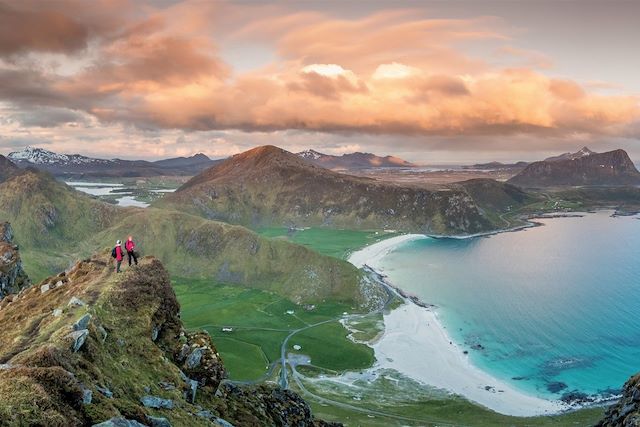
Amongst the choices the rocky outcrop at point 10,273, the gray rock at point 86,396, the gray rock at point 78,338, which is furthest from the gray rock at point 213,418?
the rocky outcrop at point 10,273

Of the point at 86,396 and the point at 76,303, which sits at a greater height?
the point at 76,303

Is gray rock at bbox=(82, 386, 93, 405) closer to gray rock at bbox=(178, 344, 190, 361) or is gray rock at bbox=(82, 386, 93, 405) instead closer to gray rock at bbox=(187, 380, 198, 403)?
gray rock at bbox=(187, 380, 198, 403)

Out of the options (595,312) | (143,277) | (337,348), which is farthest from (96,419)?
(595,312)

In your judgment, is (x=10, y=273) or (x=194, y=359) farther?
(x=10, y=273)

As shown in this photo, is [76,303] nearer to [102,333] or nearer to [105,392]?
[102,333]

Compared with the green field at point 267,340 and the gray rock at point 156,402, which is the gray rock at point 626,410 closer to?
the gray rock at point 156,402

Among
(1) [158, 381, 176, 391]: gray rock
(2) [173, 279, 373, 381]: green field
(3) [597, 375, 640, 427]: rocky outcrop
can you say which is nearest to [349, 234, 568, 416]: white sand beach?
(2) [173, 279, 373, 381]: green field

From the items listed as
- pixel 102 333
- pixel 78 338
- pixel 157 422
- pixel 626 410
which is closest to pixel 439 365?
pixel 626 410
